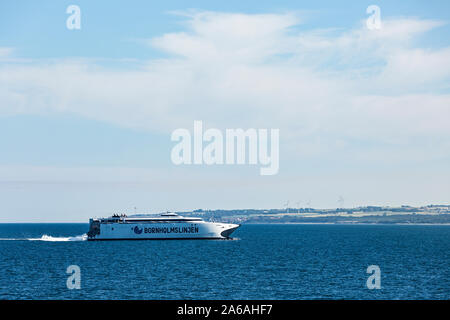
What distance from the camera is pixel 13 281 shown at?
7412cm

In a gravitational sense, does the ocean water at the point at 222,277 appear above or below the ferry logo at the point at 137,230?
below

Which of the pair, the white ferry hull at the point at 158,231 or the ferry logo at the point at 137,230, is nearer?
the white ferry hull at the point at 158,231

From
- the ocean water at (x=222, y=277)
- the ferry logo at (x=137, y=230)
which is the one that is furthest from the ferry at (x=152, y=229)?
the ocean water at (x=222, y=277)

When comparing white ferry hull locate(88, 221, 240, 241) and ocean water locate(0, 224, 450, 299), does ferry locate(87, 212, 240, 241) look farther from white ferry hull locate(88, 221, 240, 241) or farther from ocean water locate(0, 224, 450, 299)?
ocean water locate(0, 224, 450, 299)

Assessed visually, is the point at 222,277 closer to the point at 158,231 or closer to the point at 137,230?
the point at 158,231

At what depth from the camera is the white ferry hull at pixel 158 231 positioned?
162 meters

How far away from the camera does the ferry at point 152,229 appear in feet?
532

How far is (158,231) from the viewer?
16300 centimetres

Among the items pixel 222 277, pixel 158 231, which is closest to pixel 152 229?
pixel 158 231

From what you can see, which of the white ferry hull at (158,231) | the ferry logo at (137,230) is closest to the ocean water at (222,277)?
the white ferry hull at (158,231)

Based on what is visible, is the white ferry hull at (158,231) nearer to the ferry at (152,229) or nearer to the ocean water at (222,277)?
the ferry at (152,229)

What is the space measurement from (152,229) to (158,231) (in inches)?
67.8

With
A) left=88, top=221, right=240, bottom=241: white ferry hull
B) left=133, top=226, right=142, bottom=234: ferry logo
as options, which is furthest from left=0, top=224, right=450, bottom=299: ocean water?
left=133, top=226, right=142, bottom=234: ferry logo
